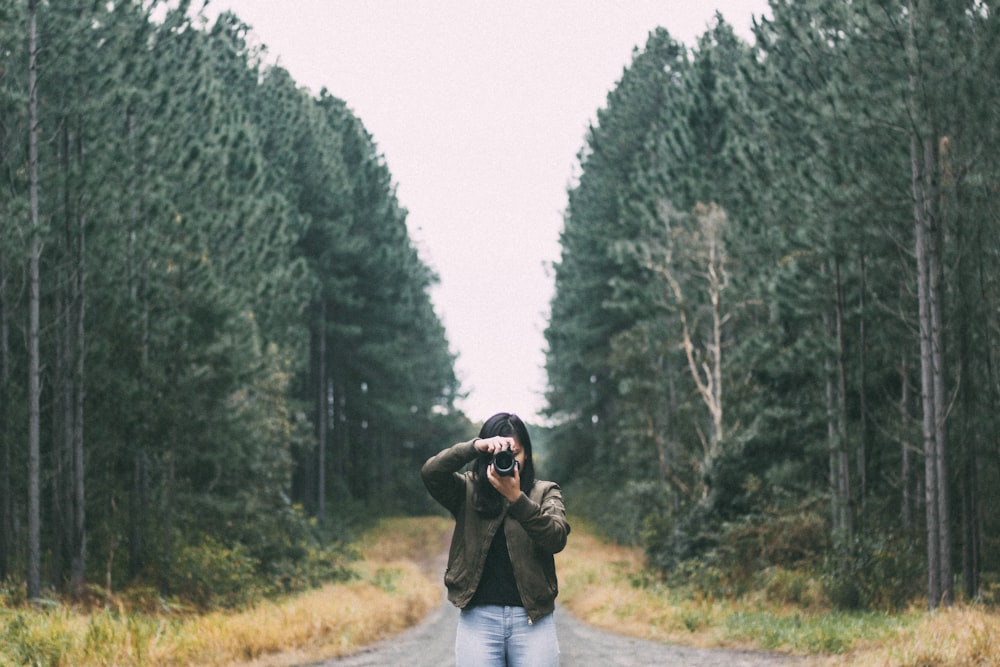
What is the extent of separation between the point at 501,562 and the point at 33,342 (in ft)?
36.1

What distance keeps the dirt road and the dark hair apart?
26.4 ft

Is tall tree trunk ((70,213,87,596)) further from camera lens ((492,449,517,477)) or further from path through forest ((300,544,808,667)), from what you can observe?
camera lens ((492,449,517,477))

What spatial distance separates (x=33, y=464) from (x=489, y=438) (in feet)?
36.8

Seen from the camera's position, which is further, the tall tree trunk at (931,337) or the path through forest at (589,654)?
the tall tree trunk at (931,337)

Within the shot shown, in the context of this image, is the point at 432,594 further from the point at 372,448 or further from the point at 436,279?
the point at 436,279

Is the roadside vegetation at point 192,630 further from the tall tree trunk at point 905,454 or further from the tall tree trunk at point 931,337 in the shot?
the tall tree trunk at point 905,454

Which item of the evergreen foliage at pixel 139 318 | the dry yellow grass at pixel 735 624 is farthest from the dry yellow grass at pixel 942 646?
the evergreen foliage at pixel 139 318

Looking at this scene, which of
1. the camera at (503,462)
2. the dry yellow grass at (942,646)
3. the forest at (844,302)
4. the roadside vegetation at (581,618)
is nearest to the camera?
the camera at (503,462)

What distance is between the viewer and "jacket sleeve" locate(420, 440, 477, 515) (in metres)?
3.78

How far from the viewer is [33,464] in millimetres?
13141

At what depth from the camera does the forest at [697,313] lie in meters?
13.3

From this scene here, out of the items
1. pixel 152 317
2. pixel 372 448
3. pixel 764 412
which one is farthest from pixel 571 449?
pixel 152 317

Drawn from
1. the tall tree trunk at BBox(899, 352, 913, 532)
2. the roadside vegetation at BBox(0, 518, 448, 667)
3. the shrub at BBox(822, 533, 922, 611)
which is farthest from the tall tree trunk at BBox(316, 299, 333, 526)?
the shrub at BBox(822, 533, 922, 611)

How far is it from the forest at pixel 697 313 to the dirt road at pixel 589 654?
3250mm
